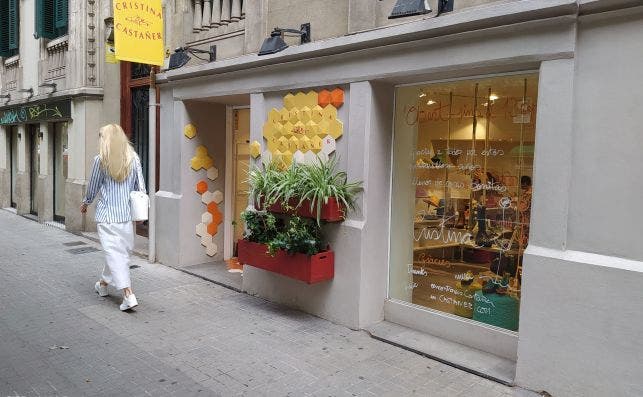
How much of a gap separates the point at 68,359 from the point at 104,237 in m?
1.87

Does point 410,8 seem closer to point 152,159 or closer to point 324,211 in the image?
point 324,211

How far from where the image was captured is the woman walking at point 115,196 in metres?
6.36

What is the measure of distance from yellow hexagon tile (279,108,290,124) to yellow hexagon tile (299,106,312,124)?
0.78 ft

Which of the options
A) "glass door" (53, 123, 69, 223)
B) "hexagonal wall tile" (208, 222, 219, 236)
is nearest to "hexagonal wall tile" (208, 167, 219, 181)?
"hexagonal wall tile" (208, 222, 219, 236)

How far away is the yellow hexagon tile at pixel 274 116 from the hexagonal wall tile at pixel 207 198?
2507 mm

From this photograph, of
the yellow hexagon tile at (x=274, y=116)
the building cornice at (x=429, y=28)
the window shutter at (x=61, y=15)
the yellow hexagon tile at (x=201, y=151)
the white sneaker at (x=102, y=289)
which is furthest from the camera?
the window shutter at (x=61, y=15)

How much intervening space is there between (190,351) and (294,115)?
2.97 m

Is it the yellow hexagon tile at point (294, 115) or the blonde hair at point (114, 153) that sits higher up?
the yellow hexagon tile at point (294, 115)

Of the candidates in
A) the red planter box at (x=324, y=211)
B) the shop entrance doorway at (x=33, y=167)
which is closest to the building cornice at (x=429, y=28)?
the red planter box at (x=324, y=211)

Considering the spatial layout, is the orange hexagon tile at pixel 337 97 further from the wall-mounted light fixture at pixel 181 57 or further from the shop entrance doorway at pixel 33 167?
the shop entrance doorway at pixel 33 167

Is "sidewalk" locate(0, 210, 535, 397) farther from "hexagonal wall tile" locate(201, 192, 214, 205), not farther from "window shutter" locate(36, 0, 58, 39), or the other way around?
"window shutter" locate(36, 0, 58, 39)

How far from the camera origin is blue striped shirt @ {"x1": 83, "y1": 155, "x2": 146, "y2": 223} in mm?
6457

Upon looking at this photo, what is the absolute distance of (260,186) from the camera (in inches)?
250

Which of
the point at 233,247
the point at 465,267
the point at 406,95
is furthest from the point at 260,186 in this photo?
the point at 233,247
